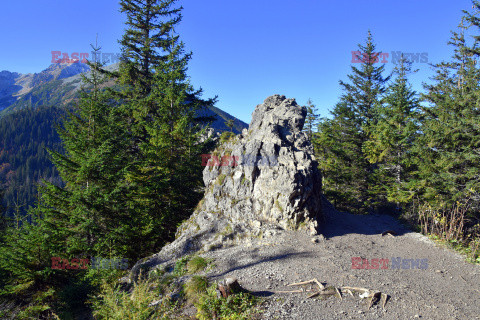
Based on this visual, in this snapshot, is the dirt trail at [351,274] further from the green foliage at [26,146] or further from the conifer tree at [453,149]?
the green foliage at [26,146]

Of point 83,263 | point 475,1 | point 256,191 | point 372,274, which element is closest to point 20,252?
point 83,263

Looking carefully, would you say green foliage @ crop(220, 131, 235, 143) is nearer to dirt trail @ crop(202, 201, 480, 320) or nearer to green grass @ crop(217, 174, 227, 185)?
green grass @ crop(217, 174, 227, 185)

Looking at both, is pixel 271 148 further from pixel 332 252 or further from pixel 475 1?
pixel 475 1

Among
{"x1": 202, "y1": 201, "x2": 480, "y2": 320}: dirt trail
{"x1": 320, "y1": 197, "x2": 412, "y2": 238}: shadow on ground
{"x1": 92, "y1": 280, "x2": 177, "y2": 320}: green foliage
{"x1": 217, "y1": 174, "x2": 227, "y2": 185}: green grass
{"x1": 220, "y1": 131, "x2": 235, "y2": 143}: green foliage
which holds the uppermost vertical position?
{"x1": 220, "y1": 131, "x2": 235, "y2": 143}: green foliage

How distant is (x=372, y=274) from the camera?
7.18 meters

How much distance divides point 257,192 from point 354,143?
39.0 feet

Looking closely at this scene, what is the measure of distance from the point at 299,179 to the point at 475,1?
1995 centimetres

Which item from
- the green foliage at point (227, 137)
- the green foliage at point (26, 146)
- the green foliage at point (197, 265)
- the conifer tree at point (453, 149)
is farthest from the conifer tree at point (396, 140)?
the green foliage at point (26, 146)

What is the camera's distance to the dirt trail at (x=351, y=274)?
5.58 meters

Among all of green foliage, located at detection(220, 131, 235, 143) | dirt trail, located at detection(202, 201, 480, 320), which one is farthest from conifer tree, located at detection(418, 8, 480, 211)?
green foliage, located at detection(220, 131, 235, 143)

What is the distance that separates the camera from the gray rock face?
10.2 meters

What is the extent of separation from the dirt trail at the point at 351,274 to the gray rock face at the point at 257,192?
792 millimetres

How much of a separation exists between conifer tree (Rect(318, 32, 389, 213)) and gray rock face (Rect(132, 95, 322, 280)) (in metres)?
7.53

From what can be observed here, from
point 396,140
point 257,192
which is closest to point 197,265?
point 257,192
